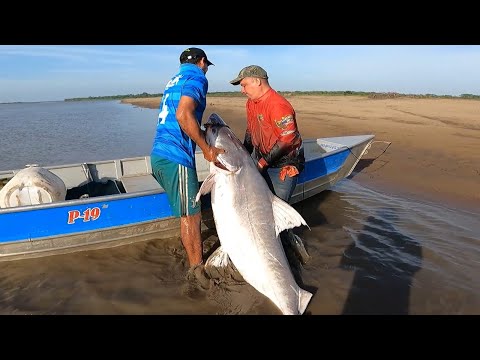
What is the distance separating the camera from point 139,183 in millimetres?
6824

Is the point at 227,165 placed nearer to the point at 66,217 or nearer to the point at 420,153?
the point at 66,217

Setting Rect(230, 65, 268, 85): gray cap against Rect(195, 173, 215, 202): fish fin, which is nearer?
Rect(195, 173, 215, 202): fish fin

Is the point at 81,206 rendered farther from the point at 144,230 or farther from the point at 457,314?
the point at 457,314

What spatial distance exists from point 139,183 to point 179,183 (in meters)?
2.70

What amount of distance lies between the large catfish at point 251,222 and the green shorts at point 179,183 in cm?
48

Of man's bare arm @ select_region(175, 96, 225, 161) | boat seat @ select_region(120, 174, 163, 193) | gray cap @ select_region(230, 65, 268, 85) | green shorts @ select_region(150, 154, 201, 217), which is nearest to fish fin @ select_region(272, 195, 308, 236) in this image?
man's bare arm @ select_region(175, 96, 225, 161)

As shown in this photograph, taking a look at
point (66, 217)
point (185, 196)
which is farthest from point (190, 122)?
point (66, 217)

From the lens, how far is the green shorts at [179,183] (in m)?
Result: 4.36

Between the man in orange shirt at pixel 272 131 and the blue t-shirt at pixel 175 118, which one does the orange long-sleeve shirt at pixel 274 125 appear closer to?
the man in orange shirt at pixel 272 131

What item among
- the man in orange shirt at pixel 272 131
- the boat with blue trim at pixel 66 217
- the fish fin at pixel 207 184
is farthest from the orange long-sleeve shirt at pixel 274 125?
the boat with blue trim at pixel 66 217

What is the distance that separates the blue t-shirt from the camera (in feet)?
13.6

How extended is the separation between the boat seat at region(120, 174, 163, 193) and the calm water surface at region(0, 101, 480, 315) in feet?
3.74

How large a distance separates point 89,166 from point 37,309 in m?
3.66

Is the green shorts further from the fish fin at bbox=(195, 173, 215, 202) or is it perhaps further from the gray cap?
the gray cap
